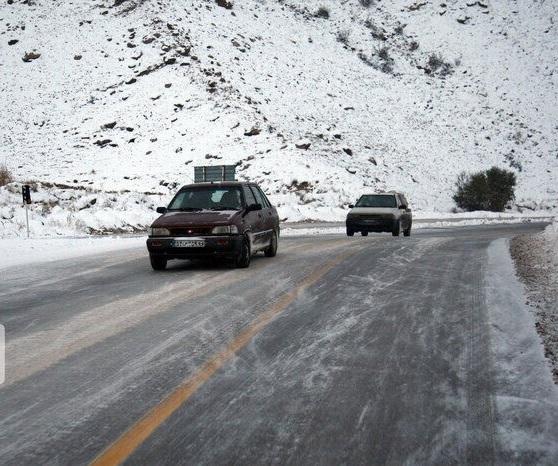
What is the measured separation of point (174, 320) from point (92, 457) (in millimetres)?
3375

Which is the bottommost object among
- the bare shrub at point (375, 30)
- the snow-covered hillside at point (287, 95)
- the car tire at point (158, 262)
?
the car tire at point (158, 262)

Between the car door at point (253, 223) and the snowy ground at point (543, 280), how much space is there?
15.3ft

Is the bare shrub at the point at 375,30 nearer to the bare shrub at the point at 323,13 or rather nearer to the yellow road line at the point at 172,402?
the bare shrub at the point at 323,13

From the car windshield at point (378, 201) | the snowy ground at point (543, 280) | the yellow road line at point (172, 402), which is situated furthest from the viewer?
the car windshield at point (378, 201)

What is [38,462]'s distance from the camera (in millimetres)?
3195

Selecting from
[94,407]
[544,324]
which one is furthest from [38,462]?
[544,324]

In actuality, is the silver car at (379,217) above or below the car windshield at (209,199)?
below

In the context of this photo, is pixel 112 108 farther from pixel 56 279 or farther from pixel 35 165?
pixel 56 279

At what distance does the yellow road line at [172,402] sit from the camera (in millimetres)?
3289

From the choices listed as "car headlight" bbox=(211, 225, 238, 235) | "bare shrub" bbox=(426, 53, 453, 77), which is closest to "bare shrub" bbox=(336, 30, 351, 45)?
"bare shrub" bbox=(426, 53, 453, 77)

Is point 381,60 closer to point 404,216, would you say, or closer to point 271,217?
point 404,216

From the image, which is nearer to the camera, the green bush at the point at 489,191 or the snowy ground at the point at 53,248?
the snowy ground at the point at 53,248

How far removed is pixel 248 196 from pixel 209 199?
86 centimetres

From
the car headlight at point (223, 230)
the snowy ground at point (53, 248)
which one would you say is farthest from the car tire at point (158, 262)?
the snowy ground at point (53, 248)
